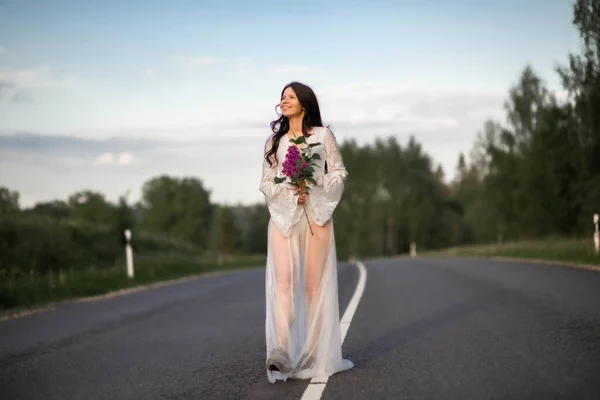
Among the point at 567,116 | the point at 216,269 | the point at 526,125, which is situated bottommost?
the point at 216,269

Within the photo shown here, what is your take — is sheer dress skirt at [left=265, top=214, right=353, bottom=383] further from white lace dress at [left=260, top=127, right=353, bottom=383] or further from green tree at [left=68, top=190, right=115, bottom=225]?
green tree at [left=68, top=190, right=115, bottom=225]

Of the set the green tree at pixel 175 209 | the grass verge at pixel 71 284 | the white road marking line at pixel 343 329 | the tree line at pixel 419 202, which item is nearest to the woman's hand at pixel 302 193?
the white road marking line at pixel 343 329

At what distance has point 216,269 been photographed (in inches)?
1187

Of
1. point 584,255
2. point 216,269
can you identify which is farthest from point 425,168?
point 584,255

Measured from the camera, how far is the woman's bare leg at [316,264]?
5.93 meters

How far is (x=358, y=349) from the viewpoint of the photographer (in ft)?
23.5

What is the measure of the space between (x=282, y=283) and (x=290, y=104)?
140cm

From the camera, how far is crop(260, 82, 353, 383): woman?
579 cm

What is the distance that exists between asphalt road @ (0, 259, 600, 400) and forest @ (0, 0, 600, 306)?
5.89 m

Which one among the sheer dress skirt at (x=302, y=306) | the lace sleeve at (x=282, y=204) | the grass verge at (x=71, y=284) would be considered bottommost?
the grass verge at (x=71, y=284)

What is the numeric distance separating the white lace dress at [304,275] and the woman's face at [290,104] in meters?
0.23

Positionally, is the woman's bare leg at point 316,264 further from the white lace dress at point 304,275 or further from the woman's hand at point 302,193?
the woman's hand at point 302,193

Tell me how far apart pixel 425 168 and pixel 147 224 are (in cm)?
4236

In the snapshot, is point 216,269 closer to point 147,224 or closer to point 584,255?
point 584,255
